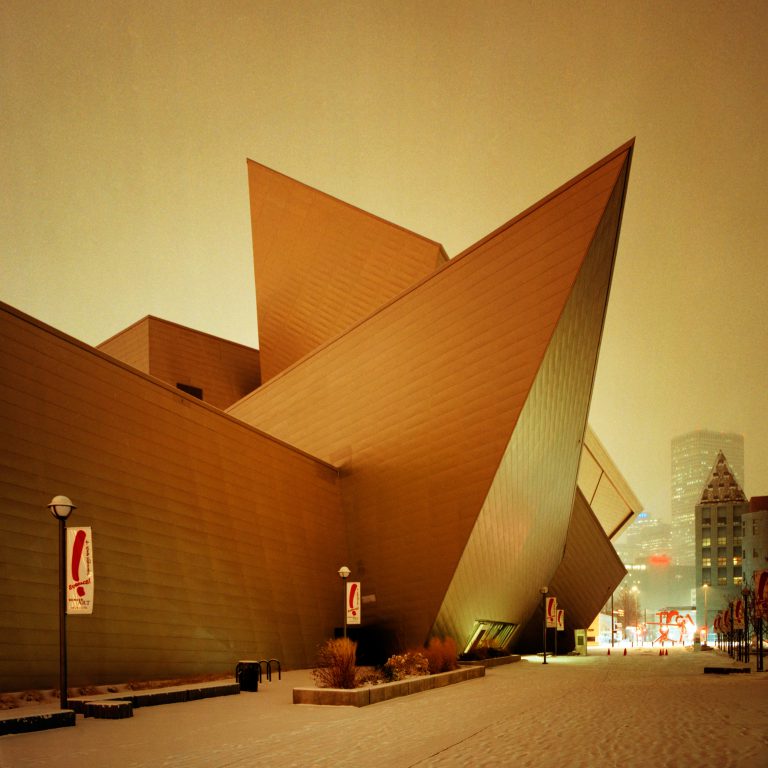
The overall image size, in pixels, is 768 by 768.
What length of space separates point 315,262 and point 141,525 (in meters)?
18.4

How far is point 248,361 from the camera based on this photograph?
41375 millimetres

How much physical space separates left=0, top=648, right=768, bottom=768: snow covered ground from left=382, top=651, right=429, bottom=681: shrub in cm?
124

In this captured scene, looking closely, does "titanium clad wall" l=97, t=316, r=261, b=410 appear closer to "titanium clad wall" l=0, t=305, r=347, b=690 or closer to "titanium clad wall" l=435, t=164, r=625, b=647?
"titanium clad wall" l=0, t=305, r=347, b=690

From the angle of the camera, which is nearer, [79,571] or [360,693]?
[79,571]

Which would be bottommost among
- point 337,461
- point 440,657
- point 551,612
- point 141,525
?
point 551,612

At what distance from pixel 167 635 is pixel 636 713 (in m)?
9.80

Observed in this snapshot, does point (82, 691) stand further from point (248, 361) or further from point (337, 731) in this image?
point (248, 361)

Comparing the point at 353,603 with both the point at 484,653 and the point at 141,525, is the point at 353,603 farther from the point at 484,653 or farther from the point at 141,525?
the point at 484,653

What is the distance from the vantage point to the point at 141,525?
1691 centimetres

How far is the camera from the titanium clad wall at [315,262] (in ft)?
101

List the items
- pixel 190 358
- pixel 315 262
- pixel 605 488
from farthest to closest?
1. pixel 605 488
2. pixel 190 358
3. pixel 315 262

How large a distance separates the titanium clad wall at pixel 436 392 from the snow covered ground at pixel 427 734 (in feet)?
28.1

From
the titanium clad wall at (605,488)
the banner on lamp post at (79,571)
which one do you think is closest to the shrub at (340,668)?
the banner on lamp post at (79,571)

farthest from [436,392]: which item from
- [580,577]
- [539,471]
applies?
Answer: [580,577]
